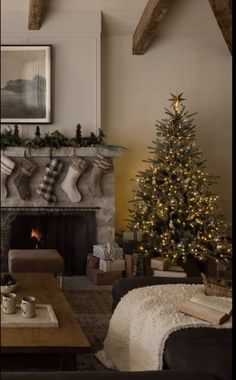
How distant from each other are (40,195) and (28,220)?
13cm

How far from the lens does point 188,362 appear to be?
2.09ft

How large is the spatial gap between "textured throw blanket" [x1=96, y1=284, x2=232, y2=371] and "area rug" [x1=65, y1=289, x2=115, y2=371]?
12 cm

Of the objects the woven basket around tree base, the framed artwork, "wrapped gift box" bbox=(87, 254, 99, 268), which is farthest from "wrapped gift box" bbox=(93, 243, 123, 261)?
the framed artwork

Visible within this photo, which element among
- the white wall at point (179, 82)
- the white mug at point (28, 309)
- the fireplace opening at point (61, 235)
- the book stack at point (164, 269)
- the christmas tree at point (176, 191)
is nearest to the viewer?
the white wall at point (179, 82)

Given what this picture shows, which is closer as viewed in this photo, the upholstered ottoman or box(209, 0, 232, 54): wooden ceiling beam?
box(209, 0, 232, 54): wooden ceiling beam

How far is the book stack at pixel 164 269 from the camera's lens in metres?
1.05

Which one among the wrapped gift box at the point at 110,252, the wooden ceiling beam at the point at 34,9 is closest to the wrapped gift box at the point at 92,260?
the wrapped gift box at the point at 110,252

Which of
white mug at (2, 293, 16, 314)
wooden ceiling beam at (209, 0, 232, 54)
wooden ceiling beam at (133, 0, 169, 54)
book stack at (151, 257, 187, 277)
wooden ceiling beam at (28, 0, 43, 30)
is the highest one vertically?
wooden ceiling beam at (133, 0, 169, 54)

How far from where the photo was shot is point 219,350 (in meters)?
0.61

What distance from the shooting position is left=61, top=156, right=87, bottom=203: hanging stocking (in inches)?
53.3

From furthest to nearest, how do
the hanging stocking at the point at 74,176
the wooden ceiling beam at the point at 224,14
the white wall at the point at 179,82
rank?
the hanging stocking at the point at 74,176 → the white wall at the point at 179,82 → the wooden ceiling beam at the point at 224,14

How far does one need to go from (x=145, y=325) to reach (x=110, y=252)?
0.77 ft

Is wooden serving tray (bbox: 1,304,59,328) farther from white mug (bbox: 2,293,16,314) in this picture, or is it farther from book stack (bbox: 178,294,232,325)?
book stack (bbox: 178,294,232,325)

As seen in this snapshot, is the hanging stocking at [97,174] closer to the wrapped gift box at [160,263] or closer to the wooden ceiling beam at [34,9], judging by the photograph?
the wrapped gift box at [160,263]
